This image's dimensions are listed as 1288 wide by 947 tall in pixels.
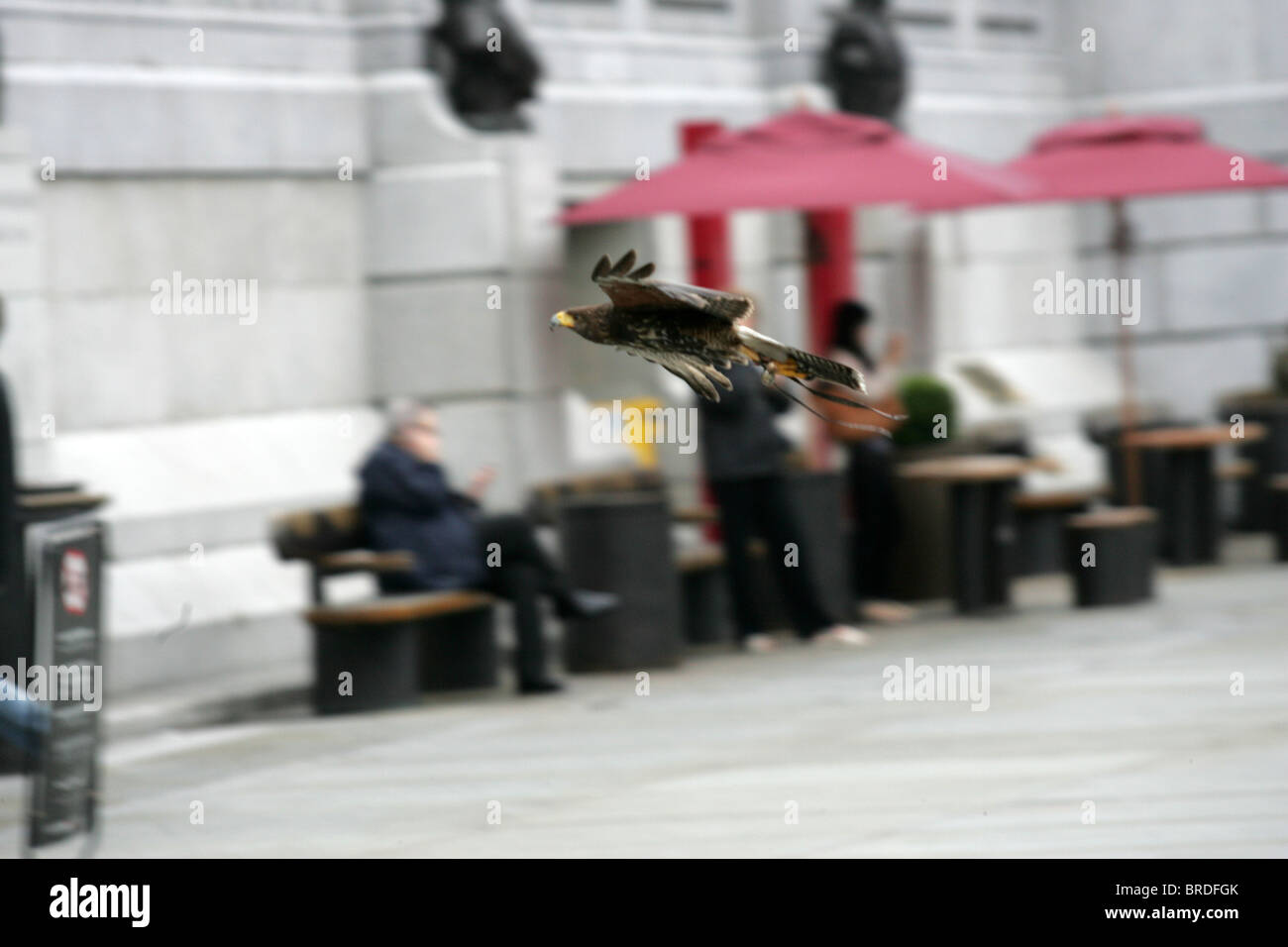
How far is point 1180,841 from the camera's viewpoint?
25.0 feet

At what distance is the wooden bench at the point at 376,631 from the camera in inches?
446

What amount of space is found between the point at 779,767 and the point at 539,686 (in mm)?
2579

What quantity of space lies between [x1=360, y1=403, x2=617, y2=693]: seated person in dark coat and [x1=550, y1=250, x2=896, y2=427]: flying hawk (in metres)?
7.68

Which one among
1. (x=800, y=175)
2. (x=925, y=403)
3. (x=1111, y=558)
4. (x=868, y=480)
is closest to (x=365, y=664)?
(x=800, y=175)

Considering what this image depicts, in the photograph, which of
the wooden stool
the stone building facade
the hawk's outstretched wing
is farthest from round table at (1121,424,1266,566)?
the hawk's outstretched wing

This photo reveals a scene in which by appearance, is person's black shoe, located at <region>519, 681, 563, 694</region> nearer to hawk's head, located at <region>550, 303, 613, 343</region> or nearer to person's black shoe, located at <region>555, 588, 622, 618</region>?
person's black shoe, located at <region>555, 588, 622, 618</region>

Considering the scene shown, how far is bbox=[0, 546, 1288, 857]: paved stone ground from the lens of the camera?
26.5 feet

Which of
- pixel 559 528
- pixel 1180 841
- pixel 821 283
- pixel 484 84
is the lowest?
pixel 1180 841

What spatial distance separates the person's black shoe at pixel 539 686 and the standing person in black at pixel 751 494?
1505 millimetres

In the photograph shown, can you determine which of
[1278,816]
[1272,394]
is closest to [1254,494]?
[1272,394]

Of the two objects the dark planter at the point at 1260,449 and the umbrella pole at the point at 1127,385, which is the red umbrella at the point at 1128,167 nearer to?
the umbrella pole at the point at 1127,385

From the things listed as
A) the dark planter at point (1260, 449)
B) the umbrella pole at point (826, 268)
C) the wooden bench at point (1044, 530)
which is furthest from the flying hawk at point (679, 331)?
the dark planter at point (1260, 449)

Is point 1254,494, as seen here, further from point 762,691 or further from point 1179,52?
point 762,691

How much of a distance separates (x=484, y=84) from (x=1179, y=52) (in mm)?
8848
